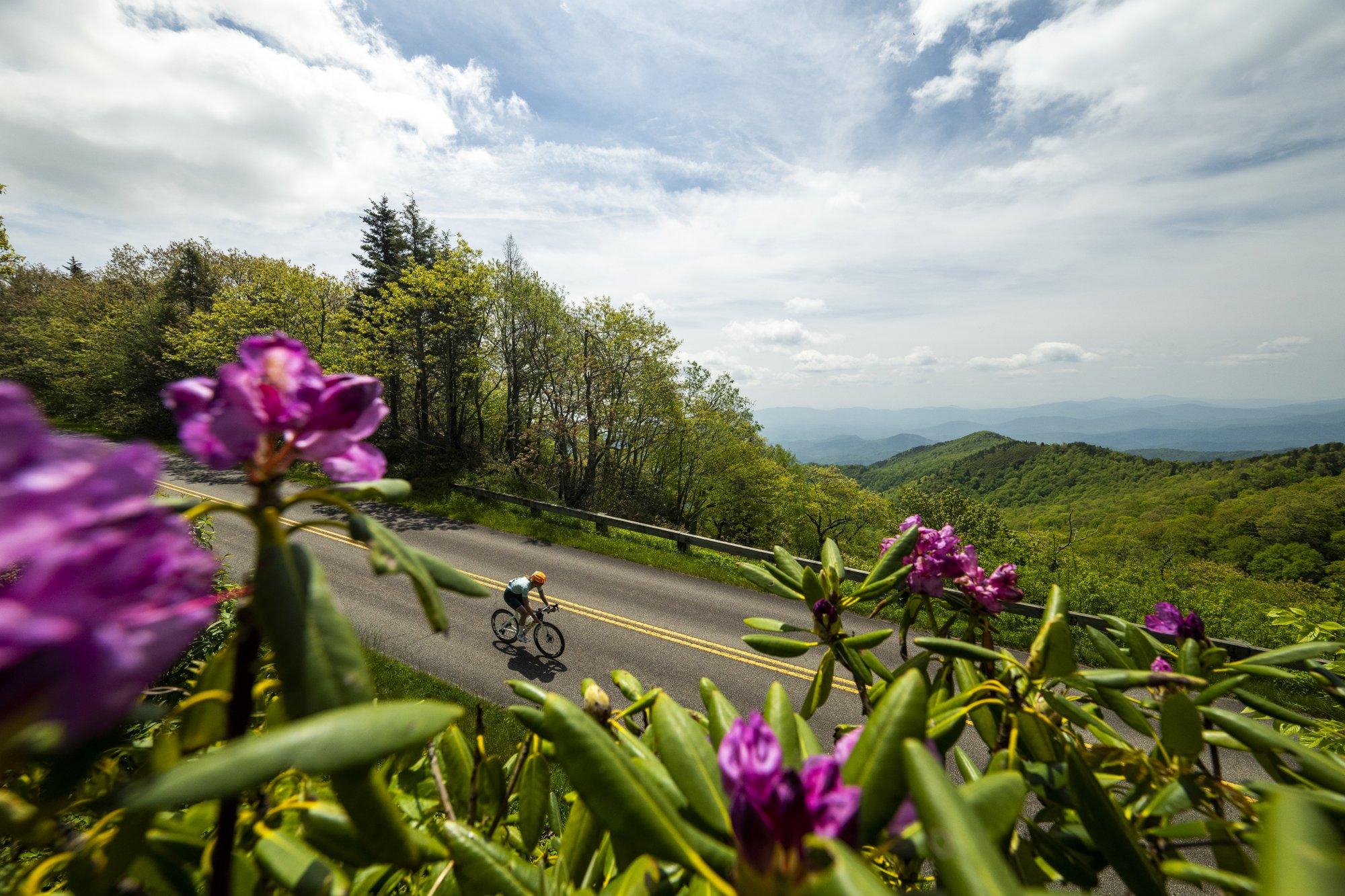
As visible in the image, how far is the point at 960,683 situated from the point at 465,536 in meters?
13.1

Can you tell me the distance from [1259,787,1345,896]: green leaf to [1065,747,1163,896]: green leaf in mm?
444

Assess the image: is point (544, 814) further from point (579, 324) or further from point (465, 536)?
point (579, 324)

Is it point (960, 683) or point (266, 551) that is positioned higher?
point (266, 551)

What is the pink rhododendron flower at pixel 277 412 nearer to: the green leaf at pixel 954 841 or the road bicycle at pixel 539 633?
the green leaf at pixel 954 841

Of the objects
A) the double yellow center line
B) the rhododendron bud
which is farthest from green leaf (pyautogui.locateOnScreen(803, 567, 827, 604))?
the double yellow center line

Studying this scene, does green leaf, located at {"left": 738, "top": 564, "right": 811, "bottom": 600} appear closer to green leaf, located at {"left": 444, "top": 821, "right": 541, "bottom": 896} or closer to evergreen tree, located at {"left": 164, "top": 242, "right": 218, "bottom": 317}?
green leaf, located at {"left": 444, "top": 821, "right": 541, "bottom": 896}

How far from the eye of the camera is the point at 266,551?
584 mm

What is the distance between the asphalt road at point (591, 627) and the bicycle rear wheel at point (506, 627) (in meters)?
0.14

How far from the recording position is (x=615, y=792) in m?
0.76

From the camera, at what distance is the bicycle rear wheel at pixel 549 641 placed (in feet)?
26.0

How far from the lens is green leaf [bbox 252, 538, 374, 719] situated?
1.80ft

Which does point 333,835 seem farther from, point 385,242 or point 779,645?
point 385,242

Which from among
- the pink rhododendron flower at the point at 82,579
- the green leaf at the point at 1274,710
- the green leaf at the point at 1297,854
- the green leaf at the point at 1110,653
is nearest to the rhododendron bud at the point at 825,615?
the green leaf at the point at 1110,653

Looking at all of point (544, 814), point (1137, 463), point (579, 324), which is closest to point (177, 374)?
point (579, 324)
